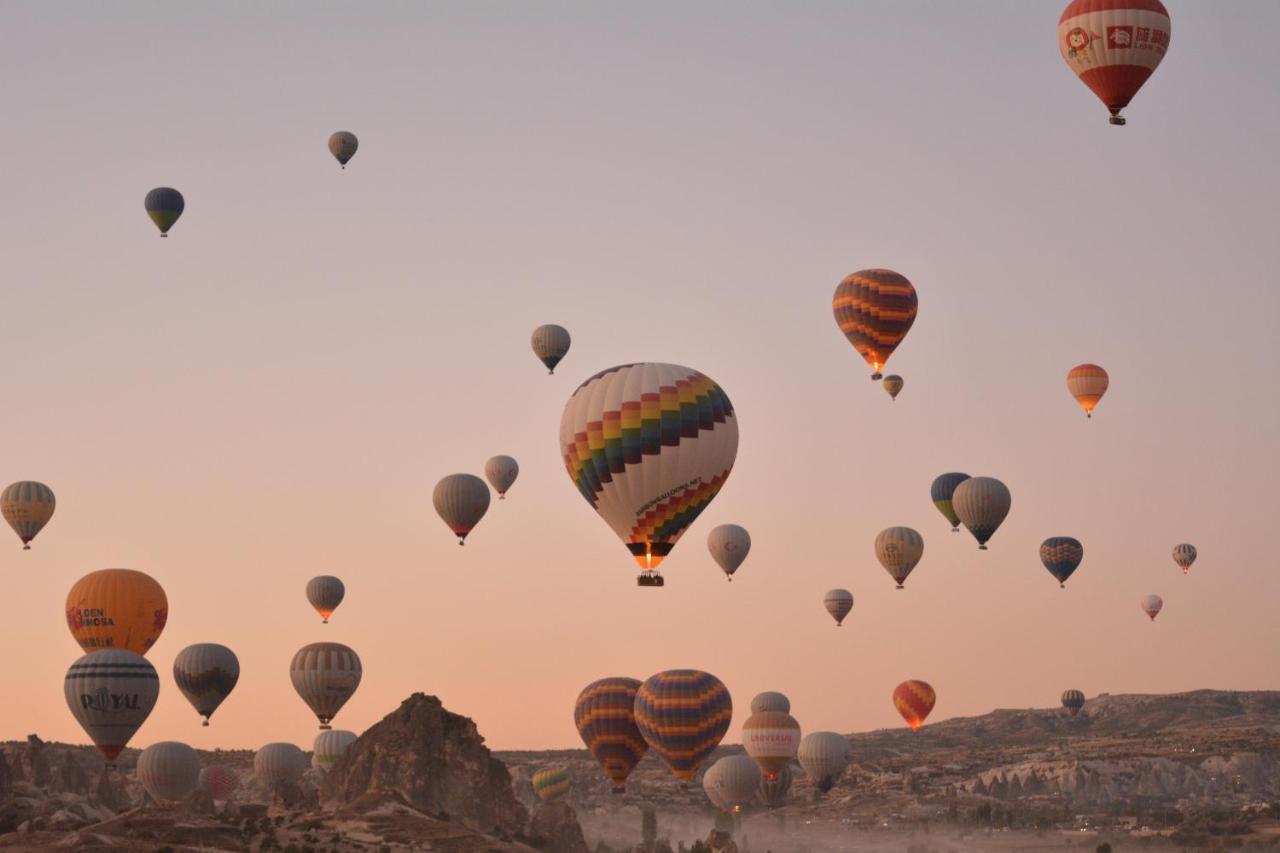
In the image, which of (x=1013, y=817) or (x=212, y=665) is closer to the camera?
(x=212, y=665)

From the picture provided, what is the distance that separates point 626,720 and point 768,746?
73.6ft

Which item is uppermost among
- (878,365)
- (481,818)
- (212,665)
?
(878,365)

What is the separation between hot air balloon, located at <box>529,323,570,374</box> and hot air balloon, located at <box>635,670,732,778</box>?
64.8ft

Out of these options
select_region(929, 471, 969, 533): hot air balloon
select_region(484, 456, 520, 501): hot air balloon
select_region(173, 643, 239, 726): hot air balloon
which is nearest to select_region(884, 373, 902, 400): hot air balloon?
select_region(929, 471, 969, 533): hot air balloon

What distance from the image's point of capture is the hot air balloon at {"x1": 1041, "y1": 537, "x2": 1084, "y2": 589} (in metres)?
125

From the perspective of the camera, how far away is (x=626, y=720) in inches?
4001

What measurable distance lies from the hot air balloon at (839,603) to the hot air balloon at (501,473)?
86.7 ft

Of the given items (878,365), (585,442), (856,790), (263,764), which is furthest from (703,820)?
(585,442)

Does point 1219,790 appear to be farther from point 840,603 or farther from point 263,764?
point 263,764

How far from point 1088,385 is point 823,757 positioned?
1397 inches

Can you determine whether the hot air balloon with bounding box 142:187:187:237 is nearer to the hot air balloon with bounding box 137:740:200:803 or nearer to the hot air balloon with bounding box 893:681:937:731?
the hot air balloon with bounding box 137:740:200:803

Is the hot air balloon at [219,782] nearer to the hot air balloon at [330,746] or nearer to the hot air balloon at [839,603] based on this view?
the hot air balloon at [330,746]

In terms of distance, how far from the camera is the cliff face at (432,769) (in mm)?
99062

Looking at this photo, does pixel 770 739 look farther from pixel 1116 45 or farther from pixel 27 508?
pixel 1116 45
